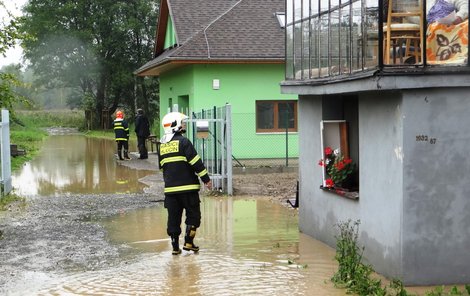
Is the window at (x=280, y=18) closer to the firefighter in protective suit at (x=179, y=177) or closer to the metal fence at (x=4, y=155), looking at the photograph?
the metal fence at (x=4, y=155)

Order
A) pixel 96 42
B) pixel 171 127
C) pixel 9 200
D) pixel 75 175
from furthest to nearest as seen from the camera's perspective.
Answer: pixel 96 42
pixel 75 175
pixel 9 200
pixel 171 127

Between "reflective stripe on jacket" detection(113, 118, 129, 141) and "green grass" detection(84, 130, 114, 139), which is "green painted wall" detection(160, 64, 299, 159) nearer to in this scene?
"reflective stripe on jacket" detection(113, 118, 129, 141)

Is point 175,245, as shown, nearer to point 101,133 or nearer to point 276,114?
point 276,114

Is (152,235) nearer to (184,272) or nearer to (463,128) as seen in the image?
(184,272)

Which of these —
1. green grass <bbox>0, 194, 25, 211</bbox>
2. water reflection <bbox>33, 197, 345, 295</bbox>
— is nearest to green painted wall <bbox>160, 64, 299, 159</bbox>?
green grass <bbox>0, 194, 25, 211</bbox>

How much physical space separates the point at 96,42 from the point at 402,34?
157 ft

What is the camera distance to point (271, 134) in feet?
80.7

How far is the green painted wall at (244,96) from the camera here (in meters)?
24.2

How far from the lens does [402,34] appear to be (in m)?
8.33

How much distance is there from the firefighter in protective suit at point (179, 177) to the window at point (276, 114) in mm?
14735

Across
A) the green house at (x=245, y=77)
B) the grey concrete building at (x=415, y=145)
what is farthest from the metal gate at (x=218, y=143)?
the grey concrete building at (x=415, y=145)

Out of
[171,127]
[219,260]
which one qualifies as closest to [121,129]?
[171,127]

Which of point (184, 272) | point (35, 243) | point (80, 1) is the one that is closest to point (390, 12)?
point (184, 272)

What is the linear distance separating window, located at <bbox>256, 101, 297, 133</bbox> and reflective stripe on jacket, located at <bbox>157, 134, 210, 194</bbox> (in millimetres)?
14870
